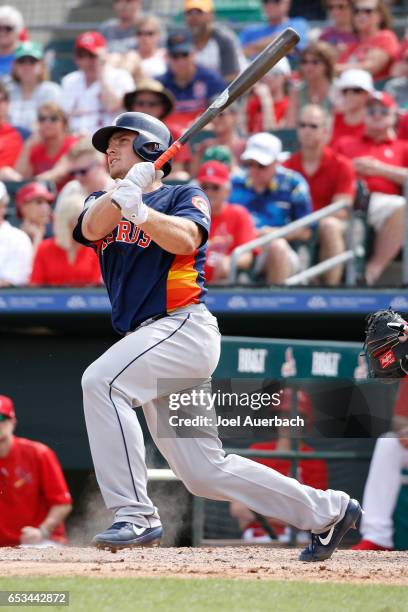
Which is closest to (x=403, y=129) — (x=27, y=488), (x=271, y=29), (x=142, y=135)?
(x=271, y=29)

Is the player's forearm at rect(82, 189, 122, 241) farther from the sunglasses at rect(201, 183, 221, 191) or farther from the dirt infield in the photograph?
the sunglasses at rect(201, 183, 221, 191)

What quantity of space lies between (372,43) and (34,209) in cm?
360

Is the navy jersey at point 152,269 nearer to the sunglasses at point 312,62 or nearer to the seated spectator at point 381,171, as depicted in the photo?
the seated spectator at point 381,171

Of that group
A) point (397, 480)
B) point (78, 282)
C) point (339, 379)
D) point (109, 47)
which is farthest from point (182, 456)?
point (109, 47)

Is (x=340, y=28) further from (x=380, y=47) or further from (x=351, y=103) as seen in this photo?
(x=351, y=103)

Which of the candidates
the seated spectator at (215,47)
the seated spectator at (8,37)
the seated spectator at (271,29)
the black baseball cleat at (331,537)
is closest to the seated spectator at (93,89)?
the seated spectator at (215,47)

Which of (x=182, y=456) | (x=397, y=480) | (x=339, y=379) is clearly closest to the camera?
(x=182, y=456)

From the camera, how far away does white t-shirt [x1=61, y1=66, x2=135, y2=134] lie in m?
10.6

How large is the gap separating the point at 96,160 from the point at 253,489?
4.81 m

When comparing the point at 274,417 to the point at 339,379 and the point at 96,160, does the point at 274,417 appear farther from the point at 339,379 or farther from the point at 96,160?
the point at 96,160

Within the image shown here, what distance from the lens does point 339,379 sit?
7086 mm

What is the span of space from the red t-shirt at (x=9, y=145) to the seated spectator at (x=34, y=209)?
4.77 ft

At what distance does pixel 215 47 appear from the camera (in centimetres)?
1100

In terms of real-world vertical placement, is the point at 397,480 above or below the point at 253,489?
below
